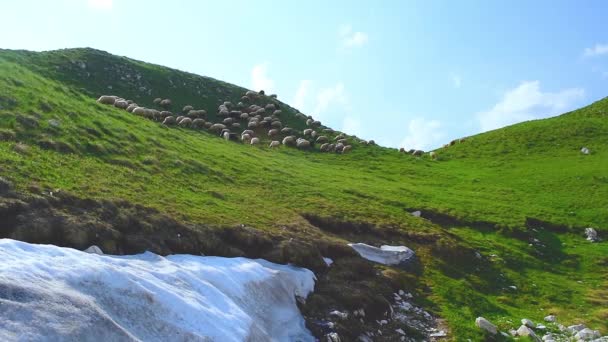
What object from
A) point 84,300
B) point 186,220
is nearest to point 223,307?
point 84,300

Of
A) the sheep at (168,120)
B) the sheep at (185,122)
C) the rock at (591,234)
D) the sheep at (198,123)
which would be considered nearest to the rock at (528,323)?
the rock at (591,234)

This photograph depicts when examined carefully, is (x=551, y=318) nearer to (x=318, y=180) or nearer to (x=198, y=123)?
(x=318, y=180)

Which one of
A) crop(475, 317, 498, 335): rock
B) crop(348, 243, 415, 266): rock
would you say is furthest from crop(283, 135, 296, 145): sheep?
crop(475, 317, 498, 335): rock

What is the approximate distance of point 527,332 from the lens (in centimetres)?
1933

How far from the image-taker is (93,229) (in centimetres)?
1630

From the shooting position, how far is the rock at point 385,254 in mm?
24797

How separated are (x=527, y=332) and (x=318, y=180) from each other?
70.8 feet

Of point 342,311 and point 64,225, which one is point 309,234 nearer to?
point 342,311

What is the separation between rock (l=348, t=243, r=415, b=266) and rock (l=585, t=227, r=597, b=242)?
687 inches

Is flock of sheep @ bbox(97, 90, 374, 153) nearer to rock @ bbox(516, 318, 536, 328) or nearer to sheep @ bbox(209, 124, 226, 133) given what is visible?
sheep @ bbox(209, 124, 226, 133)

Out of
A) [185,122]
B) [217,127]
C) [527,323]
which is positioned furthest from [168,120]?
[527,323]

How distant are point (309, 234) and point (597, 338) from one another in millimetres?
11607

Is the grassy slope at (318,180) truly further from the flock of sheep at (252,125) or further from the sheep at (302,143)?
the sheep at (302,143)

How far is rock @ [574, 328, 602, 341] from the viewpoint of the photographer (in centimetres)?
1912
